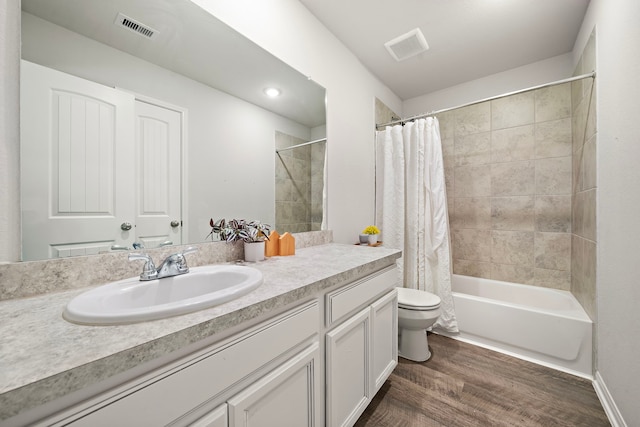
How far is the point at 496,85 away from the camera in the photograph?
Answer: 2516 millimetres

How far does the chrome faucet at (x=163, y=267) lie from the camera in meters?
0.86

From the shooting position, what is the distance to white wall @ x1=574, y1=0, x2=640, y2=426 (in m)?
1.10

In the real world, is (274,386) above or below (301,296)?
below

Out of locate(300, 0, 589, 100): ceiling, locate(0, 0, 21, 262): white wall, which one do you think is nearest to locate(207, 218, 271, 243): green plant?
locate(0, 0, 21, 262): white wall

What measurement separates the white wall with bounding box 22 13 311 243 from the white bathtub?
1.81 metres

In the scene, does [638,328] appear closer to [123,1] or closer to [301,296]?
[301,296]

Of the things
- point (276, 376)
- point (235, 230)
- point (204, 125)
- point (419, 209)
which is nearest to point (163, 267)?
point (235, 230)

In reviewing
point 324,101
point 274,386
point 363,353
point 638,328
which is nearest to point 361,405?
point 363,353

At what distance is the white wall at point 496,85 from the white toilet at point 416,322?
212cm

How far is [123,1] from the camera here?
36.9 inches

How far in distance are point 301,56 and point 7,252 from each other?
5.51ft

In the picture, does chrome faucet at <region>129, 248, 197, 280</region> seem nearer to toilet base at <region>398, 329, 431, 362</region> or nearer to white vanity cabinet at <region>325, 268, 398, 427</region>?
white vanity cabinet at <region>325, 268, 398, 427</region>

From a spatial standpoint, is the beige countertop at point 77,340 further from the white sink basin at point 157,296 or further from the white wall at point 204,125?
the white wall at point 204,125

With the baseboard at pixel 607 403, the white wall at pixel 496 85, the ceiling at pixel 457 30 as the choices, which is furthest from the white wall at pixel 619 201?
the white wall at pixel 496 85
